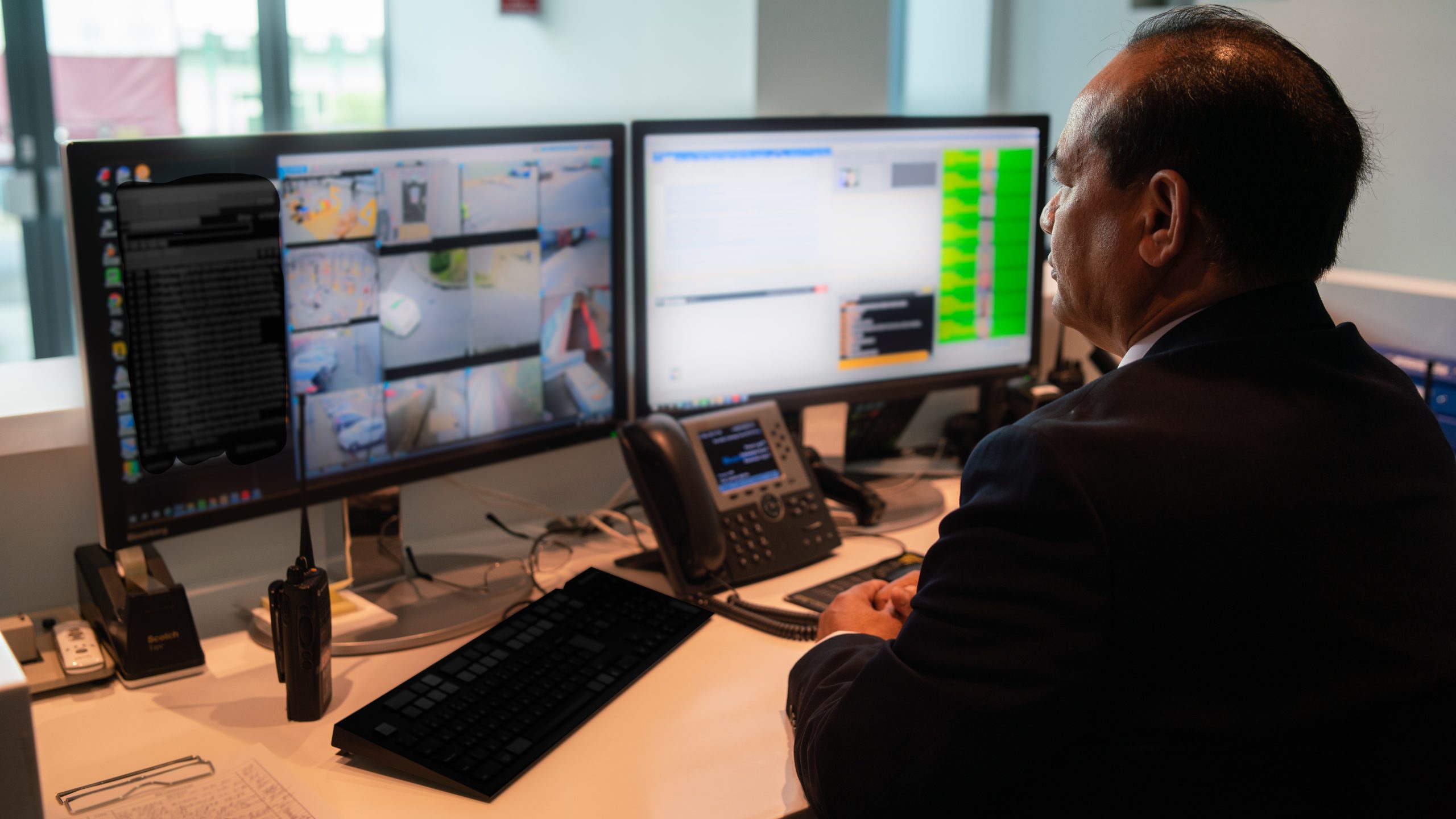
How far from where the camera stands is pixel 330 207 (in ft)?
3.72

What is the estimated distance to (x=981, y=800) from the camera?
0.79 metres

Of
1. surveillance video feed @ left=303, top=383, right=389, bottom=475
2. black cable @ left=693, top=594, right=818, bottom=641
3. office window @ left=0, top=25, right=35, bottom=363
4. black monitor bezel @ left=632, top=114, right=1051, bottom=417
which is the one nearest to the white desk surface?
black cable @ left=693, top=594, right=818, bottom=641

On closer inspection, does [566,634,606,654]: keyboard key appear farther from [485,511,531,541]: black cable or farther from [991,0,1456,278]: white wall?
[991,0,1456,278]: white wall

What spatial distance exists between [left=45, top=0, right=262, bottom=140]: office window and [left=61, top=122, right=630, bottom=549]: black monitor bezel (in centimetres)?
293

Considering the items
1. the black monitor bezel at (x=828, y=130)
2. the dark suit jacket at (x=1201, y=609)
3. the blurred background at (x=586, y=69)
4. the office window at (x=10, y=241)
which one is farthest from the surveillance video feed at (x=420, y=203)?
the office window at (x=10, y=241)

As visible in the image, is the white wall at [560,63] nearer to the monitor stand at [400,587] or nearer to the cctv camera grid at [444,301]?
the cctv camera grid at [444,301]

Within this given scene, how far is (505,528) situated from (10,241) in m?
3.87

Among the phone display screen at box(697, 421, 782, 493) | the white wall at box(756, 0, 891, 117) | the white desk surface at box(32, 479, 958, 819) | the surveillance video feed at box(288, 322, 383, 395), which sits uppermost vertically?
the white wall at box(756, 0, 891, 117)

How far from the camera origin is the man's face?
84 cm

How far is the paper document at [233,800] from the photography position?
874 millimetres

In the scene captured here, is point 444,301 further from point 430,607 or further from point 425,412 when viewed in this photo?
point 430,607

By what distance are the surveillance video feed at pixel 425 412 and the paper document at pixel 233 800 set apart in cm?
41

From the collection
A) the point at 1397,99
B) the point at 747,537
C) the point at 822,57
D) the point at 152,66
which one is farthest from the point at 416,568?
the point at 152,66

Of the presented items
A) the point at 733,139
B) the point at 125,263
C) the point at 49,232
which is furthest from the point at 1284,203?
the point at 49,232
